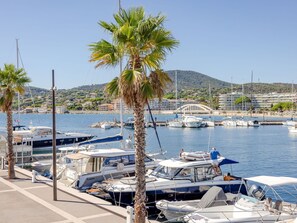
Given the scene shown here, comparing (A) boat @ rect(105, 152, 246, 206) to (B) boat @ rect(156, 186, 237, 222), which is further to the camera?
(A) boat @ rect(105, 152, 246, 206)

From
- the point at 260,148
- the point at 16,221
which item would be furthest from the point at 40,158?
the point at 260,148

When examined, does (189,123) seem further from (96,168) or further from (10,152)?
(10,152)

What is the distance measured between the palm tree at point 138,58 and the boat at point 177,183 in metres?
7.12

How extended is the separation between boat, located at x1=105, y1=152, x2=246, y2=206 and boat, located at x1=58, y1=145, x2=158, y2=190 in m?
2.33

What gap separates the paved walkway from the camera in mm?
14802

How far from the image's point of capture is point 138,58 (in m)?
12.5

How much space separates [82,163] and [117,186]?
508cm

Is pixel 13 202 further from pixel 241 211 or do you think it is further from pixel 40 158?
pixel 40 158

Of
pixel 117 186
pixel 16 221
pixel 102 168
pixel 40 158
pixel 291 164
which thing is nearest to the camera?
pixel 16 221

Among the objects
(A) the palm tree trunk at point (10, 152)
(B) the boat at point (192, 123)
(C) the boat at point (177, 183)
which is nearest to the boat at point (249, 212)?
(C) the boat at point (177, 183)

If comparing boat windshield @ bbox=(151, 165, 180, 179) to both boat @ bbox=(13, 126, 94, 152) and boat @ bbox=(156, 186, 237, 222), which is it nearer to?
boat @ bbox=(156, 186, 237, 222)

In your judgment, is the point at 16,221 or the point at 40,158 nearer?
the point at 16,221

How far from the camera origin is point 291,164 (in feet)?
144

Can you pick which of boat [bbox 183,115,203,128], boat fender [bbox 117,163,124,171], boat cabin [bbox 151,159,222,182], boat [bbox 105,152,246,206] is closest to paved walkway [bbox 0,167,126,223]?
boat [bbox 105,152,246,206]
